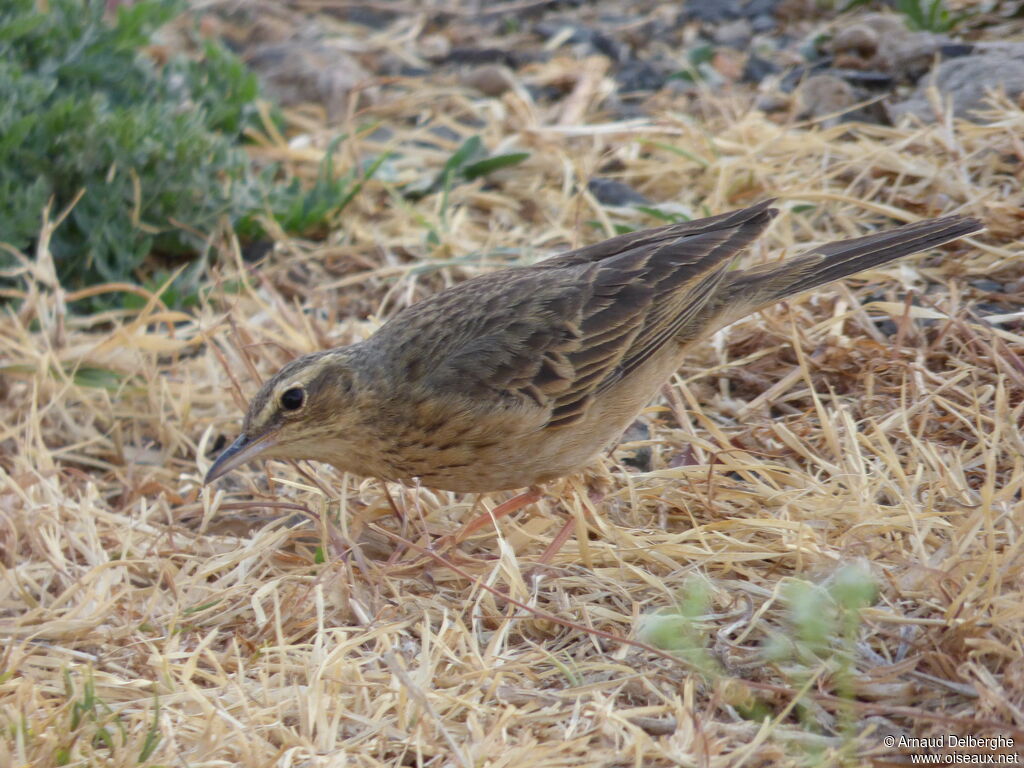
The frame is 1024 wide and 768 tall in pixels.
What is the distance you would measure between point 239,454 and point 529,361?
127cm

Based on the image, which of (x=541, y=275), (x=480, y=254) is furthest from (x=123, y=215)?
(x=541, y=275)

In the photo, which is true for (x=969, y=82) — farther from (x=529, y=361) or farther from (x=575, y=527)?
(x=575, y=527)

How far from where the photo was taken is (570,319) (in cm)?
534

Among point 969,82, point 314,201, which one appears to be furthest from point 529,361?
point 969,82

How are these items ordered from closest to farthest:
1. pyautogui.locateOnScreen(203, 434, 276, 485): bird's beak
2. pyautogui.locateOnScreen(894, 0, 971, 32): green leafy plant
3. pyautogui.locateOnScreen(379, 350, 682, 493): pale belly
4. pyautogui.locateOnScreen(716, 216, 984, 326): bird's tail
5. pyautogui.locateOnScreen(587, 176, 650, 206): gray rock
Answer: pyautogui.locateOnScreen(203, 434, 276, 485): bird's beak → pyautogui.locateOnScreen(379, 350, 682, 493): pale belly → pyautogui.locateOnScreen(716, 216, 984, 326): bird's tail → pyautogui.locateOnScreen(587, 176, 650, 206): gray rock → pyautogui.locateOnScreen(894, 0, 971, 32): green leafy plant

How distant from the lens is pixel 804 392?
18.5ft

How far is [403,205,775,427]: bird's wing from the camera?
517 cm

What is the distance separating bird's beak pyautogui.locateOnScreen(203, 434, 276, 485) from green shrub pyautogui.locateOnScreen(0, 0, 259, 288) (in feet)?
8.51

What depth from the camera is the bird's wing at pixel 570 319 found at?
517 centimetres

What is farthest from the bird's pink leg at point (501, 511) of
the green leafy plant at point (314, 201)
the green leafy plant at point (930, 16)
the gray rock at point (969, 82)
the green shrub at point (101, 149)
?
the green leafy plant at point (930, 16)

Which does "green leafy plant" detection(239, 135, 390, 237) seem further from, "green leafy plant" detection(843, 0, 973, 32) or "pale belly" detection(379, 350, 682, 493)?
"green leafy plant" detection(843, 0, 973, 32)

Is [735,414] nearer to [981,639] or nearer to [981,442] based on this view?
[981,442]

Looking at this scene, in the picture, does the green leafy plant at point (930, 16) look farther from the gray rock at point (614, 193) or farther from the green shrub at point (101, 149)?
the green shrub at point (101, 149)

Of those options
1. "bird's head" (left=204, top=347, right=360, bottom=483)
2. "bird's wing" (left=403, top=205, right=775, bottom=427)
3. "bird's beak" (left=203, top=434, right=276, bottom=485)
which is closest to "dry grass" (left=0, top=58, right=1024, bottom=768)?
"bird's head" (left=204, top=347, right=360, bottom=483)
